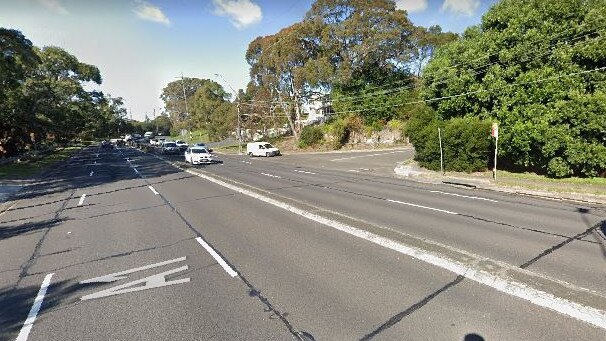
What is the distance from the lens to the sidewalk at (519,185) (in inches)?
579

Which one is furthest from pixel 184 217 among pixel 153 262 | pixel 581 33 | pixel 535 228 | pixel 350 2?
pixel 350 2

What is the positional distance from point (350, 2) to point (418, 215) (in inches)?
1572

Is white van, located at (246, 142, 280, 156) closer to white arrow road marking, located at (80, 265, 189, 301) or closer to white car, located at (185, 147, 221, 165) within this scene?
white car, located at (185, 147, 221, 165)

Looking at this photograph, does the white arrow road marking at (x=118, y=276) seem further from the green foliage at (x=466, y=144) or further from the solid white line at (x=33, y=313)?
the green foliage at (x=466, y=144)

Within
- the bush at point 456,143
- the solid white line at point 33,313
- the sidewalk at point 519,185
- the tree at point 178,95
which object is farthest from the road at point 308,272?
the tree at point 178,95

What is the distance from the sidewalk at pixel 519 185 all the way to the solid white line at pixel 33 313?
1659 cm

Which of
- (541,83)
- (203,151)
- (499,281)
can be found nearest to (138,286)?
(499,281)

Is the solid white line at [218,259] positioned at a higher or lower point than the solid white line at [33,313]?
higher

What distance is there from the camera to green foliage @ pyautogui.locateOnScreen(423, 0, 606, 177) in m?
17.8

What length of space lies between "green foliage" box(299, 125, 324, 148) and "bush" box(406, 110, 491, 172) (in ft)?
74.7

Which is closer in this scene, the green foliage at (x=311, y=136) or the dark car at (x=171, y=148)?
the green foliage at (x=311, y=136)

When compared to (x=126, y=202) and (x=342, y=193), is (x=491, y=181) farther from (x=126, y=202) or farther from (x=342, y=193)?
(x=126, y=202)

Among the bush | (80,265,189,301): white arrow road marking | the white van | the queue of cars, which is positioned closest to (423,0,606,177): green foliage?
the bush

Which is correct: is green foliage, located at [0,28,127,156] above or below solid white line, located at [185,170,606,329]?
above
